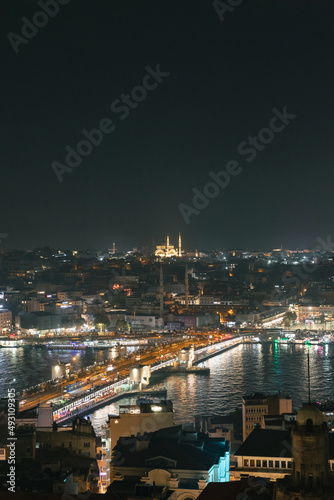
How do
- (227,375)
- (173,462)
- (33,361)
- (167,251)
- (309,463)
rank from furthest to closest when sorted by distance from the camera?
1. (167,251)
2. (33,361)
3. (227,375)
4. (173,462)
5. (309,463)

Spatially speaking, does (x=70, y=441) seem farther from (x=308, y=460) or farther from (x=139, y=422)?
(x=308, y=460)

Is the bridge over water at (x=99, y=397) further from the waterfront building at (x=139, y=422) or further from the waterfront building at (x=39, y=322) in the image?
the waterfront building at (x=39, y=322)

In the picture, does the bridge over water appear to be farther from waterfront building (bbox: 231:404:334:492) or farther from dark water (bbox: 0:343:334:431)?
waterfront building (bbox: 231:404:334:492)

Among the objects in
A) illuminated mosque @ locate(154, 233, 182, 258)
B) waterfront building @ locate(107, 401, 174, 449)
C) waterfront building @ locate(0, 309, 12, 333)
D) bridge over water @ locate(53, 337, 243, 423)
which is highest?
illuminated mosque @ locate(154, 233, 182, 258)

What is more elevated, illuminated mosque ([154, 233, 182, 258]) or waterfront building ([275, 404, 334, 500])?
illuminated mosque ([154, 233, 182, 258])

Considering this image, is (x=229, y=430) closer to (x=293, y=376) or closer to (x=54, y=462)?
(x=54, y=462)

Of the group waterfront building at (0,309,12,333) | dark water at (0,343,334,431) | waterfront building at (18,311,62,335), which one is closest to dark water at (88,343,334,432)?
dark water at (0,343,334,431)

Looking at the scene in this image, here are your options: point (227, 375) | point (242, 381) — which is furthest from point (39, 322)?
point (242, 381)

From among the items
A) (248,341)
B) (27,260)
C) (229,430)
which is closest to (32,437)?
(229,430)

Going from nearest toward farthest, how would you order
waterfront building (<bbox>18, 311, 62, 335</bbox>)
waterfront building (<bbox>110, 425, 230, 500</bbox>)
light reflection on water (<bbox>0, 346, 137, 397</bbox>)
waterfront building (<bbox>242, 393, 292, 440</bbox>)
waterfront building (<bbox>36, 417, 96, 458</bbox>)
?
waterfront building (<bbox>110, 425, 230, 500</bbox>), waterfront building (<bbox>36, 417, 96, 458</bbox>), waterfront building (<bbox>242, 393, 292, 440</bbox>), light reflection on water (<bbox>0, 346, 137, 397</bbox>), waterfront building (<bbox>18, 311, 62, 335</bbox>)
